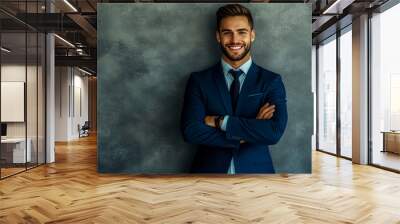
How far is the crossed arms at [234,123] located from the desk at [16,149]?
355 centimetres

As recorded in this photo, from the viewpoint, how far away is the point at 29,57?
26.3 ft

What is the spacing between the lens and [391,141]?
8938 mm

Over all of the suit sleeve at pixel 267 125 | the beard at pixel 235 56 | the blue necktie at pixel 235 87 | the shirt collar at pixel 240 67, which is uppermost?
the beard at pixel 235 56

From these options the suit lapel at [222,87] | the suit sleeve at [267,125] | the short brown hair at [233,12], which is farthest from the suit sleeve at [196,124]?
the short brown hair at [233,12]

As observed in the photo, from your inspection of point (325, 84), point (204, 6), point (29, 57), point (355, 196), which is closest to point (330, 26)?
point (325, 84)

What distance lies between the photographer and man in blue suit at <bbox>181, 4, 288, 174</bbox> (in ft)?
20.9

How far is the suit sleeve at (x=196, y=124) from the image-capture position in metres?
6.35

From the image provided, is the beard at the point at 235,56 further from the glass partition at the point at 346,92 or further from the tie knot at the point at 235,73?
the glass partition at the point at 346,92

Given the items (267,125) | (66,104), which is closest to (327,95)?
(267,125)

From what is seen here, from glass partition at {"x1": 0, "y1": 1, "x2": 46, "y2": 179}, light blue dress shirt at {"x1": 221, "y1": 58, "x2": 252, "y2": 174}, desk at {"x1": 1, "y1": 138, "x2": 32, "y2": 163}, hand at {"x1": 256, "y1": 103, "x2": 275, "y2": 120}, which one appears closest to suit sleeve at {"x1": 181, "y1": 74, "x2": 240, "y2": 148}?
light blue dress shirt at {"x1": 221, "y1": 58, "x2": 252, "y2": 174}

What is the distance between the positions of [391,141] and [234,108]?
459 centimetres

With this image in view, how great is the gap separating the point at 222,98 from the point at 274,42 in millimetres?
1371

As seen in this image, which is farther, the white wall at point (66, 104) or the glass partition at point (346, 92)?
the white wall at point (66, 104)

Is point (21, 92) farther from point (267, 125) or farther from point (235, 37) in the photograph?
point (267, 125)
